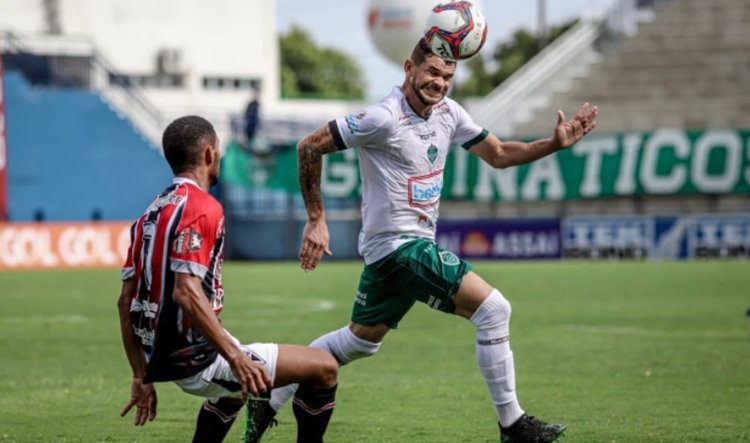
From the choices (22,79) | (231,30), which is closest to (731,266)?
(22,79)

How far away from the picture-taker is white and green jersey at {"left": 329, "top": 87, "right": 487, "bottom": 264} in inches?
314

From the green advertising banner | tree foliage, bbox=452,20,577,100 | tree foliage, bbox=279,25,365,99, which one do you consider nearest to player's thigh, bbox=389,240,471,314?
the green advertising banner

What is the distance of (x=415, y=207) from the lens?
8070mm

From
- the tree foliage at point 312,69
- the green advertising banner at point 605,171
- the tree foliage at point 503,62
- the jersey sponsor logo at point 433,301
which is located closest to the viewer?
the jersey sponsor logo at point 433,301

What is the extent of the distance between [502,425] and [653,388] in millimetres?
3281

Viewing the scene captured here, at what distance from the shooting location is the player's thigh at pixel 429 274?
7.82 meters

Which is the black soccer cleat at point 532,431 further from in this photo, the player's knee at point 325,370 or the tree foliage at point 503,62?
the tree foliage at point 503,62

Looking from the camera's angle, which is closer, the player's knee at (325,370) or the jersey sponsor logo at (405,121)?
the player's knee at (325,370)

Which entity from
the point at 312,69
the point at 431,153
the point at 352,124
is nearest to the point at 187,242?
the point at 352,124

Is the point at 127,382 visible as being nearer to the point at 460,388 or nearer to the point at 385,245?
the point at 460,388

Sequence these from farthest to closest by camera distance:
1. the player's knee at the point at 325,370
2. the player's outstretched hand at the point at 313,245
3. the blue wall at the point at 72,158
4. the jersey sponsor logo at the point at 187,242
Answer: the blue wall at the point at 72,158
the player's outstretched hand at the point at 313,245
the player's knee at the point at 325,370
the jersey sponsor logo at the point at 187,242

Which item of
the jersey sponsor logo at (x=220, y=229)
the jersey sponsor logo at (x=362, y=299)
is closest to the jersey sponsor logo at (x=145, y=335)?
the jersey sponsor logo at (x=220, y=229)

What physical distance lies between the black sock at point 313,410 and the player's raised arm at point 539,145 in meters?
2.17

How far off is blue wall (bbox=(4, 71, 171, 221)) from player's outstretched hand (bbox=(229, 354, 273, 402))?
109ft
